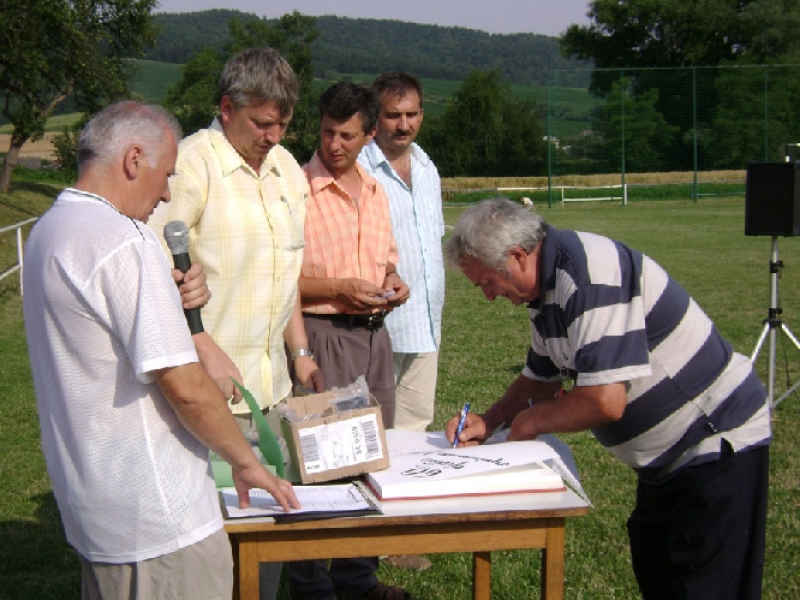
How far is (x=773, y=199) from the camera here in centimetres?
654

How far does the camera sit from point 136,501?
2.27 metres

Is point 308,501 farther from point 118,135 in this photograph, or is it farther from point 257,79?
point 257,79

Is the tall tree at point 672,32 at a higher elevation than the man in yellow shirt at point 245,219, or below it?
higher

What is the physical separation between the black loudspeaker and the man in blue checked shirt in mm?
2638

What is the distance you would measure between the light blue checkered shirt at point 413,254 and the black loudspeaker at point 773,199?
264 cm

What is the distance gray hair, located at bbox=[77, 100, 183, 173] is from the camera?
7.44 ft

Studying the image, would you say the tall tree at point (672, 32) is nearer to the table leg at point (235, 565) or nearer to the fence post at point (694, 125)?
the fence post at point (694, 125)

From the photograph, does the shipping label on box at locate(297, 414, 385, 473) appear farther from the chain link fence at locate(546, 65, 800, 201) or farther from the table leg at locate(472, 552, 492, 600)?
the chain link fence at locate(546, 65, 800, 201)

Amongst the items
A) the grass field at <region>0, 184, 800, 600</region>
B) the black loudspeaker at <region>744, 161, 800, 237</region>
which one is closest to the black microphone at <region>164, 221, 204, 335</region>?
the grass field at <region>0, 184, 800, 600</region>

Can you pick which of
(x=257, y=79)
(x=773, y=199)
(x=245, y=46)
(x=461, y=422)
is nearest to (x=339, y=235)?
(x=257, y=79)

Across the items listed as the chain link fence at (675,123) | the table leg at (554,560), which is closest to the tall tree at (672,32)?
the chain link fence at (675,123)

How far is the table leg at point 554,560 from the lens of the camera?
2.62 metres

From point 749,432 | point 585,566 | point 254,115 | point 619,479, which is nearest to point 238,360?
point 254,115

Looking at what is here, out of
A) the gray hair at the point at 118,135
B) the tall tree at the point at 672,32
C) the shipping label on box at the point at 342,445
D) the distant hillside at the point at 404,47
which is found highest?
the distant hillside at the point at 404,47
